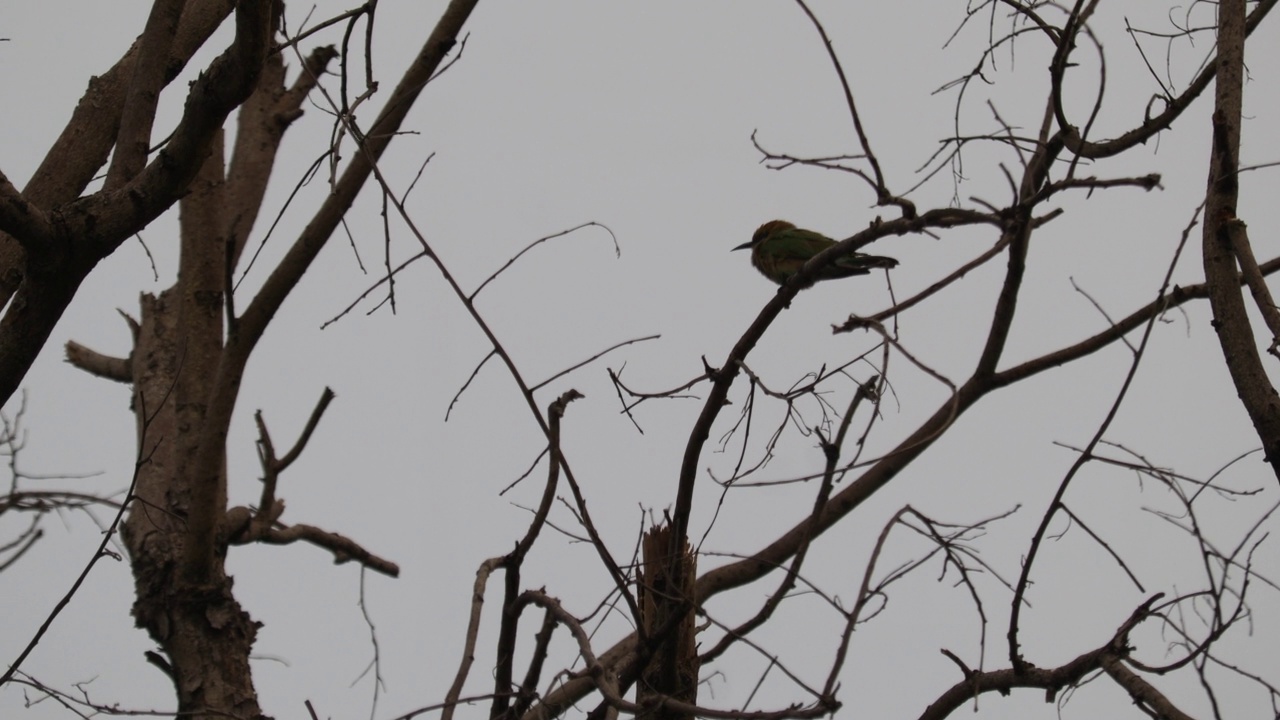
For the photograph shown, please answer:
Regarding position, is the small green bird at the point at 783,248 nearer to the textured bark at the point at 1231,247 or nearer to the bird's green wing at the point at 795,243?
the bird's green wing at the point at 795,243

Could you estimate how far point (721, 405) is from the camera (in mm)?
2971

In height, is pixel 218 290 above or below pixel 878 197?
above

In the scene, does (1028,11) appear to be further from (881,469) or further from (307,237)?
(307,237)

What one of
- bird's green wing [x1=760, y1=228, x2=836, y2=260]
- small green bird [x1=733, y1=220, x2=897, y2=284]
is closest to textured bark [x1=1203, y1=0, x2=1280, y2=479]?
small green bird [x1=733, y1=220, x2=897, y2=284]

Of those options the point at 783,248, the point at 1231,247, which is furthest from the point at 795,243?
the point at 1231,247

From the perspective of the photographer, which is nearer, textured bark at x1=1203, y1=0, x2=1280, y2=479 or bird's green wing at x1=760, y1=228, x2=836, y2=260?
textured bark at x1=1203, y1=0, x2=1280, y2=479

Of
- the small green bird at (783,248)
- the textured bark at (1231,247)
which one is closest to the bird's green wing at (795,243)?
the small green bird at (783,248)

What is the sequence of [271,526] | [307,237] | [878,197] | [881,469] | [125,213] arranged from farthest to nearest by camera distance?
1. [271,526]
2. [307,237]
3. [881,469]
4. [125,213]
5. [878,197]

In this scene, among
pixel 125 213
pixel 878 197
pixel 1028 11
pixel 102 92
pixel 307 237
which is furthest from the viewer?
pixel 307 237

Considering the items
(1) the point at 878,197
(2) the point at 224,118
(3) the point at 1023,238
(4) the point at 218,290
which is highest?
(4) the point at 218,290

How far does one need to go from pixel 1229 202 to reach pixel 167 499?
3.71m

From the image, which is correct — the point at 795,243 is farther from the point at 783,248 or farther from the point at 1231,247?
the point at 1231,247

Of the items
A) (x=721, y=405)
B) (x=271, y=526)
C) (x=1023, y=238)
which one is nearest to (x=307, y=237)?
(x=271, y=526)

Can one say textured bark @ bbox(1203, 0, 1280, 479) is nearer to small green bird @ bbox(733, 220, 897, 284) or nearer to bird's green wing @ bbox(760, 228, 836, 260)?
small green bird @ bbox(733, 220, 897, 284)
